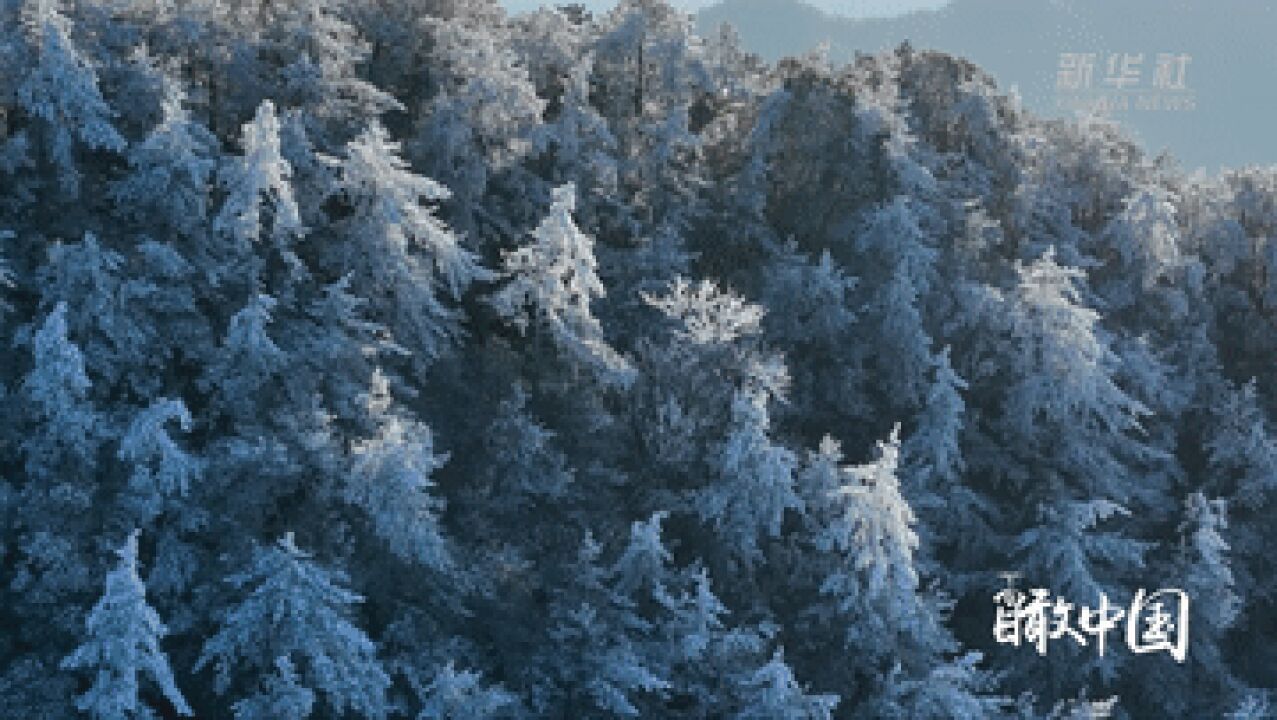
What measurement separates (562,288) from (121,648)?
30.6 ft

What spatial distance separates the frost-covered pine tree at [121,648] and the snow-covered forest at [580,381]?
2.6 inches

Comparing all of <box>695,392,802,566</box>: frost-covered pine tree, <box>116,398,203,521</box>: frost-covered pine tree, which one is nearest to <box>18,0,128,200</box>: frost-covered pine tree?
<box>116,398,203,521</box>: frost-covered pine tree

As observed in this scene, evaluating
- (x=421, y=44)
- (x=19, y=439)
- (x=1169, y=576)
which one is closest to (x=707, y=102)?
(x=421, y=44)

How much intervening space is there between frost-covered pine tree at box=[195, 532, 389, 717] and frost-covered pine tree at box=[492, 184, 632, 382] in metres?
6.39

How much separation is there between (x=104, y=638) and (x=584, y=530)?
8765 mm

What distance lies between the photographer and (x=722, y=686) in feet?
61.0

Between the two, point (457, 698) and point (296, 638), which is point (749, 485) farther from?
point (296, 638)

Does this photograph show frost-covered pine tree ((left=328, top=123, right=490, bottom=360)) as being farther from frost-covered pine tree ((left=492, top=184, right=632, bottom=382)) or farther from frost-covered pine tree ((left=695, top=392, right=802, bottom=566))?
frost-covered pine tree ((left=695, top=392, right=802, bottom=566))

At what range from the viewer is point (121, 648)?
46.2ft

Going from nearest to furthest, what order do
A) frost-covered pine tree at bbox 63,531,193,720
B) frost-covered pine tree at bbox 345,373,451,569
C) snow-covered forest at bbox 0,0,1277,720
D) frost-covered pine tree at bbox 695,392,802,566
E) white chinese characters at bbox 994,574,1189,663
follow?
frost-covered pine tree at bbox 63,531,193,720 → snow-covered forest at bbox 0,0,1277,720 → frost-covered pine tree at bbox 345,373,451,569 → frost-covered pine tree at bbox 695,392,802,566 → white chinese characters at bbox 994,574,1189,663

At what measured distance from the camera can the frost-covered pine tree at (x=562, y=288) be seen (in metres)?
19.9

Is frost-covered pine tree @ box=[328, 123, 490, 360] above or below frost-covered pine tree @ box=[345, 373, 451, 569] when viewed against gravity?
above

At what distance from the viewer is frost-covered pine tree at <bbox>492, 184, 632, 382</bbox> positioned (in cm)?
1989

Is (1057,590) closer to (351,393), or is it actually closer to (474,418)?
(474,418)
